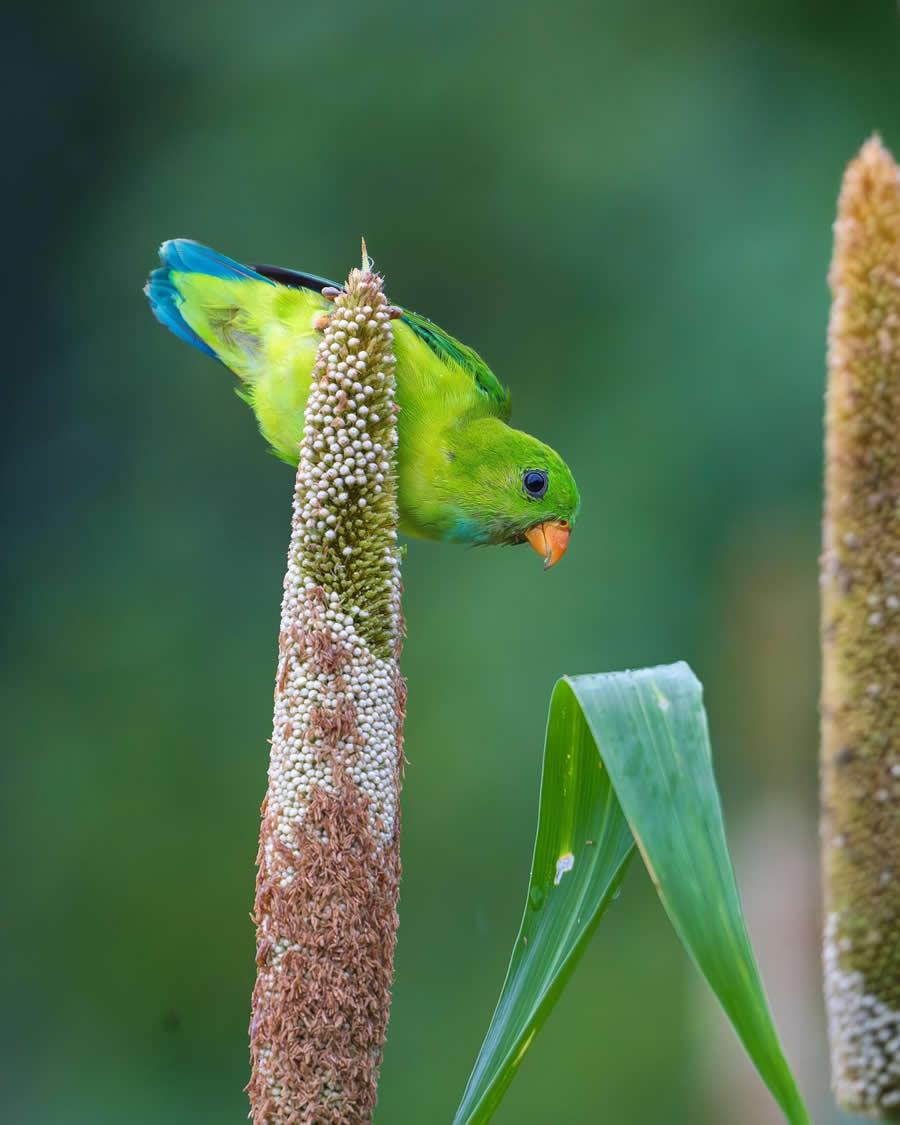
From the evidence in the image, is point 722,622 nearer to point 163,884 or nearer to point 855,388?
point 163,884

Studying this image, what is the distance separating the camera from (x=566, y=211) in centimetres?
675

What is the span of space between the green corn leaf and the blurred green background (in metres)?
4.14

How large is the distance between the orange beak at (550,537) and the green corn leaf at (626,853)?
135 cm

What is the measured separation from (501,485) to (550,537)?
0.80 ft

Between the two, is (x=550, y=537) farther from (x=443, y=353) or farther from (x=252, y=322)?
(x=252, y=322)

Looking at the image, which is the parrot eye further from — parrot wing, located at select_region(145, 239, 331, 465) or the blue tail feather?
the blue tail feather

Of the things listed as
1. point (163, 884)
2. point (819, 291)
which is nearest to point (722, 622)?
point (819, 291)

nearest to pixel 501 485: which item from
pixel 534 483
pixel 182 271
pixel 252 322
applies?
pixel 534 483

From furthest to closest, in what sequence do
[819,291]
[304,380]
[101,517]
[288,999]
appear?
[101,517], [819,291], [304,380], [288,999]

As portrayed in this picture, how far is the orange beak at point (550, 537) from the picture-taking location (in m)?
2.94

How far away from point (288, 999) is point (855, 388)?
1.01 metres

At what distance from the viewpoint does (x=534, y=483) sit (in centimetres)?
282

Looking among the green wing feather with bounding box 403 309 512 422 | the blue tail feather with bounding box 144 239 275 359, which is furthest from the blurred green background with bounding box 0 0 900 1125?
the blue tail feather with bounding box 144 239 275 359

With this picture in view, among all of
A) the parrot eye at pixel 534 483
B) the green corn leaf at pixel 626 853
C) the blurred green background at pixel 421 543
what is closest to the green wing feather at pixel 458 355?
the parrot eye at pixel 534 483
